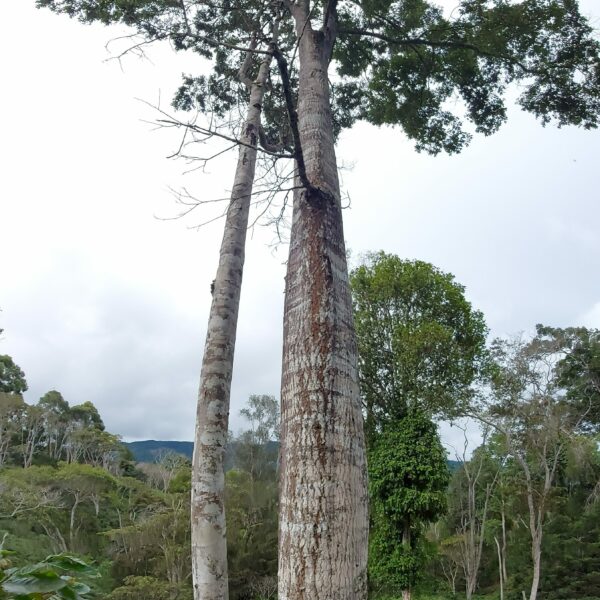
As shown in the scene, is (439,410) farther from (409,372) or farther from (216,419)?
(216,419)

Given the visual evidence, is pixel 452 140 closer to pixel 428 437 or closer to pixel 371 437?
pixel 428 437

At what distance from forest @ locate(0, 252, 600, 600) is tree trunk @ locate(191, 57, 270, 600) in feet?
23.9

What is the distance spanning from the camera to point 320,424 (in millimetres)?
1959

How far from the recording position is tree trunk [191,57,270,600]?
3.30 metres

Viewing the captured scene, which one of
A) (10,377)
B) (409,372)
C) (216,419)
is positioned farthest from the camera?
(10,377)

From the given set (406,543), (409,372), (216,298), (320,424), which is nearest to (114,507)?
(406,543)

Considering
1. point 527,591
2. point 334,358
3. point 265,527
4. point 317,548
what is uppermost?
point 334,358

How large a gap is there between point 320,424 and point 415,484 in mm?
12170

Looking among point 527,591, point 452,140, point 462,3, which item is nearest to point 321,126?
point 462,3

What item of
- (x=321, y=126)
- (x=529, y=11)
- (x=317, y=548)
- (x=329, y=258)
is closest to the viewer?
(x=317, y=548)

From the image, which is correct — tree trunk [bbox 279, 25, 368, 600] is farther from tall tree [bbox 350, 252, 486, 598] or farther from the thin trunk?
the thin trunk

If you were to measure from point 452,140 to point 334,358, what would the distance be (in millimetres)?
5725

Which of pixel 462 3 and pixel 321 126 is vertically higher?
pixel 462 3

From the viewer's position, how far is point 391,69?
6.61 m
